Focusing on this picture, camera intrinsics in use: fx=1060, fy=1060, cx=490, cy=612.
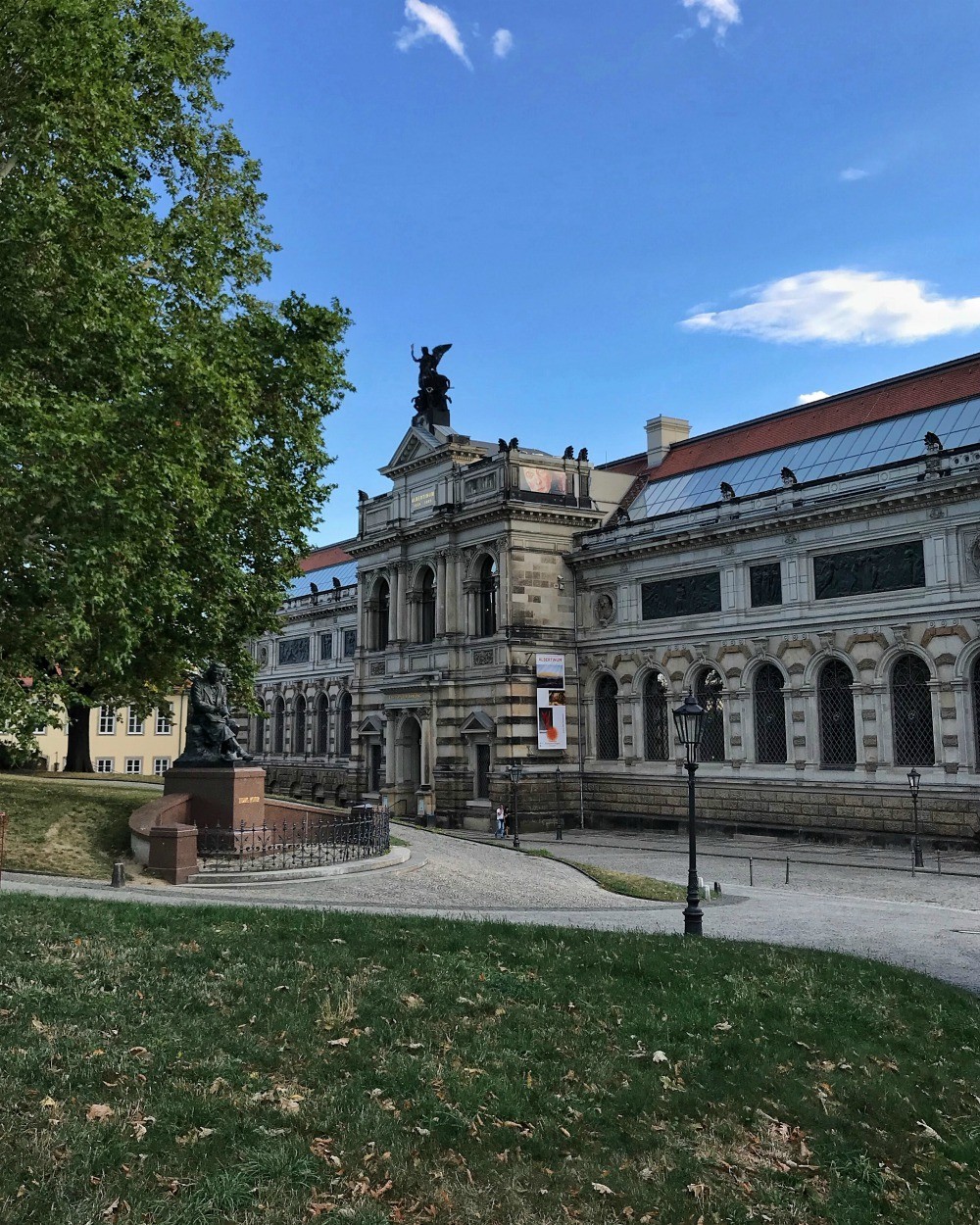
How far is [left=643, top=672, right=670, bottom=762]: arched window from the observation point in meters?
47.2

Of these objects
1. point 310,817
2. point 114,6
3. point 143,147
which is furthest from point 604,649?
point 114,6

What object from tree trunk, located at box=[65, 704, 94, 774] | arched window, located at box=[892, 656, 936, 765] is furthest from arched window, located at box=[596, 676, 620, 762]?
tree trunk, located at box=[65, 704, 94, 774]

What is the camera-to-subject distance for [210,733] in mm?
27562

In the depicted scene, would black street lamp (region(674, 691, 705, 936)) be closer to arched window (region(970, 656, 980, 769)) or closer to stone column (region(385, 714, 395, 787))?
arched window (region(970, 656, 980, 769))

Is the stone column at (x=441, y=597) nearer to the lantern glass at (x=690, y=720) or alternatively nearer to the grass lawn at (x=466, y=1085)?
the lantern glass at (x=690, y=720)

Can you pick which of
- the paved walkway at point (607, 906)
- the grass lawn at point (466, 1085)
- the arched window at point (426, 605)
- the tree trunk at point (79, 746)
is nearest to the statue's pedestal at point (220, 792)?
the paved walkway at point (607, 906)

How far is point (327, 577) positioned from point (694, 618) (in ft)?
132

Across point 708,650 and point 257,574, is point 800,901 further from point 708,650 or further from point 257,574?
point 708,650

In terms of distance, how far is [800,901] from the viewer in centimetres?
2478

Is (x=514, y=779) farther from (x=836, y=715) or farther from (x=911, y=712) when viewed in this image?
(x=911, y=712)

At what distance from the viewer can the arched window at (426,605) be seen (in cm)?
5569

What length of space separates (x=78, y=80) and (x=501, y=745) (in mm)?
35767

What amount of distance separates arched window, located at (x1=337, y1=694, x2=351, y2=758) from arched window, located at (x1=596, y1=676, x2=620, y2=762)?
24.3 meters

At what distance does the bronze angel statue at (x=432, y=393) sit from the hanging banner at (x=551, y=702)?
600 inches
